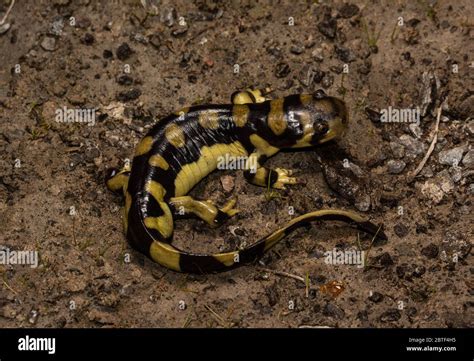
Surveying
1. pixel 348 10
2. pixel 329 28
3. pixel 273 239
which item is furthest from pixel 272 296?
pixel 348 10

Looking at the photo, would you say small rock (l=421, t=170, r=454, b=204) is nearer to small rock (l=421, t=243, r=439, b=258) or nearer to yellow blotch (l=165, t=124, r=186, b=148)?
small rock (l=421, t=243, r=439, b=258)

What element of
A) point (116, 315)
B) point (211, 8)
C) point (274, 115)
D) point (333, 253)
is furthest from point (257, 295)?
point (211, 8)

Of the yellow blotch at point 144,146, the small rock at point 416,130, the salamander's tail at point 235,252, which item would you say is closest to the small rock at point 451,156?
the small rock at point 416,130

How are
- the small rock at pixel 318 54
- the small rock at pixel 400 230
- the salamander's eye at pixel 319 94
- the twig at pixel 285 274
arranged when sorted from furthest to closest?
1. the small rock at pixel 318 54
2. the salamander's eye at pixel 319 94
3. the small rock at pixel 400 230
4. the twig at pixel 285 274

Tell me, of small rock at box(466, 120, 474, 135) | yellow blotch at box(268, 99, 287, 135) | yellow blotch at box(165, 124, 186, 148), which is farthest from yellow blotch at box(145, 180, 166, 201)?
small rock at box(466, 120, 474, 135)

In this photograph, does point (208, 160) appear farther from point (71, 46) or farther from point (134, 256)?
point (71, 46)

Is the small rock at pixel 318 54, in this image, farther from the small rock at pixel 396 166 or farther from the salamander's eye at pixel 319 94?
the small rock at pixel 396 166
